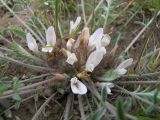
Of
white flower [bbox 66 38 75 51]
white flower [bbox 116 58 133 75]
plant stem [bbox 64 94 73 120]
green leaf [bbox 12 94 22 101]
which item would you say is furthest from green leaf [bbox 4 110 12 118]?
white flower [bbox 116 58 133 75]

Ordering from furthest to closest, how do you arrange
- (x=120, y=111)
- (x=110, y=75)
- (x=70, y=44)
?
(x=70, y=44) → (x=110, y=75) → (x=120, y=111)

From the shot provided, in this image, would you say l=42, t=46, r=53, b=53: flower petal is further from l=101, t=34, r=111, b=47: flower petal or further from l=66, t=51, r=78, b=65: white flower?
l=101, t=34, r=111, b=47: flower petal

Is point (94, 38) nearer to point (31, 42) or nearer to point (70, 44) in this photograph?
point (70, 44)

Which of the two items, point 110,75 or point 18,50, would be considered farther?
point 18,50

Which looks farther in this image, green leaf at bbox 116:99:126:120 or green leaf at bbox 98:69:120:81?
green leaf at bbox 98:69:120:81

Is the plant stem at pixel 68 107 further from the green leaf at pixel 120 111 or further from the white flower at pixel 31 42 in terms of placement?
the green leaf at pixel 120 111

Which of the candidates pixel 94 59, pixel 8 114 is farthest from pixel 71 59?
pixel 8 114

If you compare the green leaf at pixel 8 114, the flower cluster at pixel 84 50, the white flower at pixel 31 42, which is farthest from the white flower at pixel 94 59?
the green leaf at pixel 8 114
